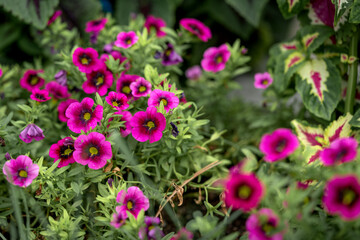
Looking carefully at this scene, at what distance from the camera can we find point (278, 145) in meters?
0.69

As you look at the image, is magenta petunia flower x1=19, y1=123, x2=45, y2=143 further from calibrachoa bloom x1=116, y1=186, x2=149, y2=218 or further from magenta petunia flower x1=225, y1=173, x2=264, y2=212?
magenta petunia flower x1=225, y1=173, x2=264, y2=212

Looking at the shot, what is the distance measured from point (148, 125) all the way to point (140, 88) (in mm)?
164

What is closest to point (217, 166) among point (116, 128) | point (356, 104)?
point (116, 128)

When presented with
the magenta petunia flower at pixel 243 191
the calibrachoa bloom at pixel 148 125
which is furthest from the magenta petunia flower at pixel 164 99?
the magenta petunia flower at pixel 243 191

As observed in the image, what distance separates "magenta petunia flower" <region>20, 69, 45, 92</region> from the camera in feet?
4.09

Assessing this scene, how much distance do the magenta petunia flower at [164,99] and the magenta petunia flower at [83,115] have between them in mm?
134

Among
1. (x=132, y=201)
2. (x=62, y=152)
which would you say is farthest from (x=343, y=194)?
(x=62, y=152)

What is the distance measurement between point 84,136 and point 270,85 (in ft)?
2.56

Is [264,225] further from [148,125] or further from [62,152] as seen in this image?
[62,152]

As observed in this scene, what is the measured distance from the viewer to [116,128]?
3.15 ft

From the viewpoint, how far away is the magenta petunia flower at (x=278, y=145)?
664 mm

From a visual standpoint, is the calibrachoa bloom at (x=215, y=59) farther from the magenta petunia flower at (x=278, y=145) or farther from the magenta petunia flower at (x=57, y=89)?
the magenta petunia flower at (x=278, y=145)

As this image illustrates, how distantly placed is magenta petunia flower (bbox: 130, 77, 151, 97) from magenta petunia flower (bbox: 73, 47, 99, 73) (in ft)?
0.51

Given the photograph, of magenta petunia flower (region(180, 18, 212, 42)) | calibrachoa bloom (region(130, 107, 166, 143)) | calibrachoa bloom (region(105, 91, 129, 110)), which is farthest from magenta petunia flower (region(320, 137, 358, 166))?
magenta petunia flower (region(180, 18, 212, 42))
